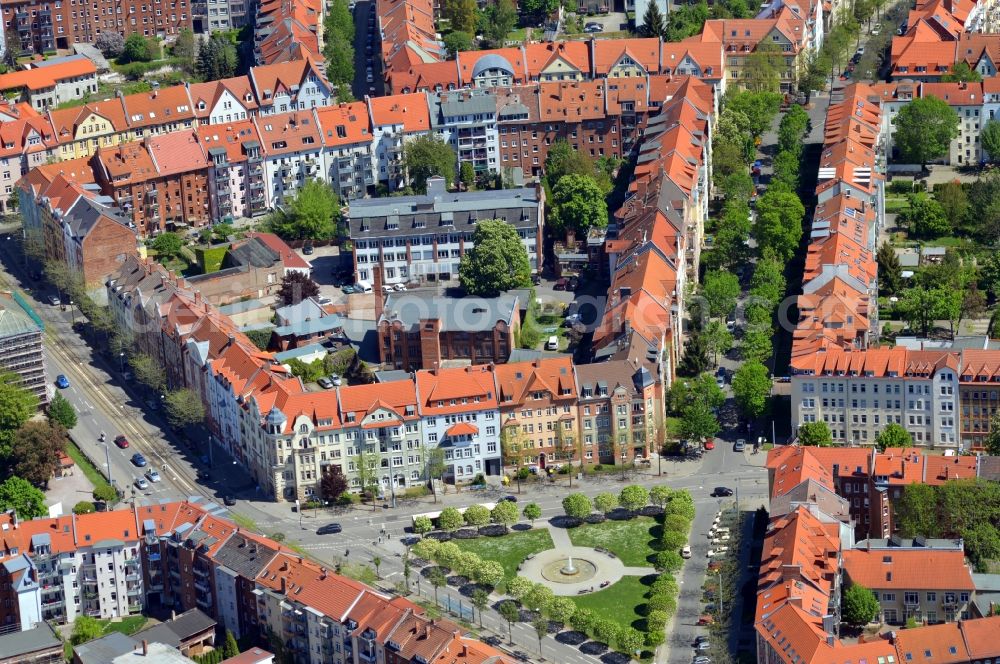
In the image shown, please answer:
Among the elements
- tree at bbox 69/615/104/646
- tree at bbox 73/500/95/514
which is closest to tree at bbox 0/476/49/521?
tree at bbox 73/500/95/514

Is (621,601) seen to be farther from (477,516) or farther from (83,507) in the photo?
(83,507)

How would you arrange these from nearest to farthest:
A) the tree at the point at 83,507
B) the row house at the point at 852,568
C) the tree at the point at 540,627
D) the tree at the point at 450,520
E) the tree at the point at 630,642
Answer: the row house at the point at 852,568 < the tree at the point at 630,642 < the tree at the point at 540,627 < the tree at the point at 450,520 < the tree at the point at 83,507

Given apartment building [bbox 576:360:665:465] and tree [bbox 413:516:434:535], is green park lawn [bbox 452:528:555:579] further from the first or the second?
apartment building [bbox 576:360:665:465]

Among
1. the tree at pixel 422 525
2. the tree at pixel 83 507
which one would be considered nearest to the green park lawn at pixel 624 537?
the tree at pixel 422 525

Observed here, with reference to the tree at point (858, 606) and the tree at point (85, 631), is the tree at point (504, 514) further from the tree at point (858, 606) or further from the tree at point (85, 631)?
the tree at point (85, 631)

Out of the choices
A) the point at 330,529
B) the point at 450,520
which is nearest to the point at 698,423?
the point at 450,520

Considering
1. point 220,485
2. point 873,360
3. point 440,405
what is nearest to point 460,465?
point 440,405

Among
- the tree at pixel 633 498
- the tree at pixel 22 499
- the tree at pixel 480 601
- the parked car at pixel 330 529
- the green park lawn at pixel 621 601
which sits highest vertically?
the tree at pixel 22 499

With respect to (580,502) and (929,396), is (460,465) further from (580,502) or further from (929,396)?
(929,396)
